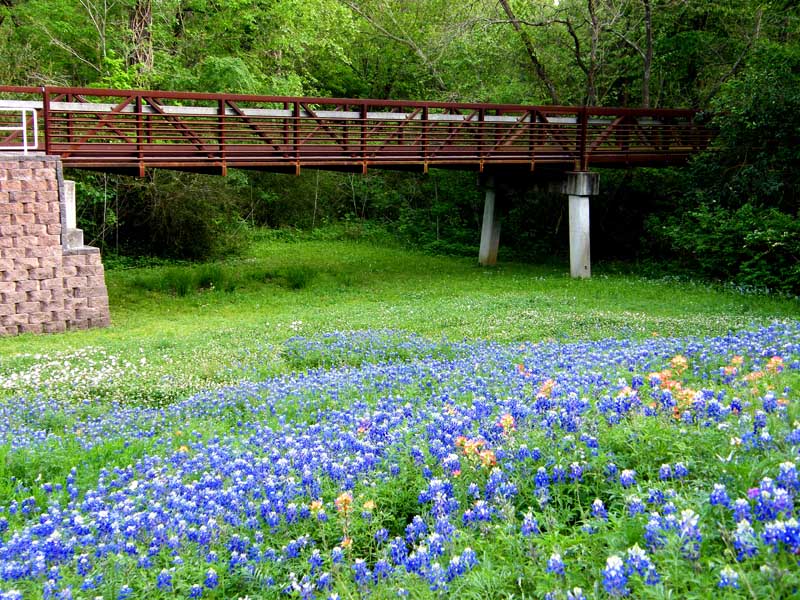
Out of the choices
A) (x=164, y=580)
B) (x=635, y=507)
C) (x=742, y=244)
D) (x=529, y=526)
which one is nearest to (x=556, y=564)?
(x=529, y=526)

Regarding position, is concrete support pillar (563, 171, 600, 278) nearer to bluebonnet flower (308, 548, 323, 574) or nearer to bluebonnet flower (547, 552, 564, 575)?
bluebonnet flower (308, 548, 323, 574)

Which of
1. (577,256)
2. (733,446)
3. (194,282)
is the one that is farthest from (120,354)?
(577,256)

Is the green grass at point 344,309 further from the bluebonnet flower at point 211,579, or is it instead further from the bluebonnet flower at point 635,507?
the bluebonnet flower at point 635,507

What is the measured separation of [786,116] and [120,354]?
1899cm

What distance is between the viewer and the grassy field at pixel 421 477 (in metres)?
3.67

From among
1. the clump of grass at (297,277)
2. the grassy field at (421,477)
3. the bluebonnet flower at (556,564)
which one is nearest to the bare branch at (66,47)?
the clump of grass at (297,277)

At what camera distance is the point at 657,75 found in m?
30.8

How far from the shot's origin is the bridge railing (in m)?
18.6

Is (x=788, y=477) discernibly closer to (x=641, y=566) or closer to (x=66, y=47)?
(x=641, y=566)

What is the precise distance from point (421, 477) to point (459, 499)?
357 millimetres

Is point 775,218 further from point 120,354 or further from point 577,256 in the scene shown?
point 120,354

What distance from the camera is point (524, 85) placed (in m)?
31.2

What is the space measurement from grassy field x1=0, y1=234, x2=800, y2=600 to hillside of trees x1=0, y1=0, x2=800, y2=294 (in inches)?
568

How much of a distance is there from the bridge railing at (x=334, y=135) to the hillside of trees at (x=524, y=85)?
5.86 feet
